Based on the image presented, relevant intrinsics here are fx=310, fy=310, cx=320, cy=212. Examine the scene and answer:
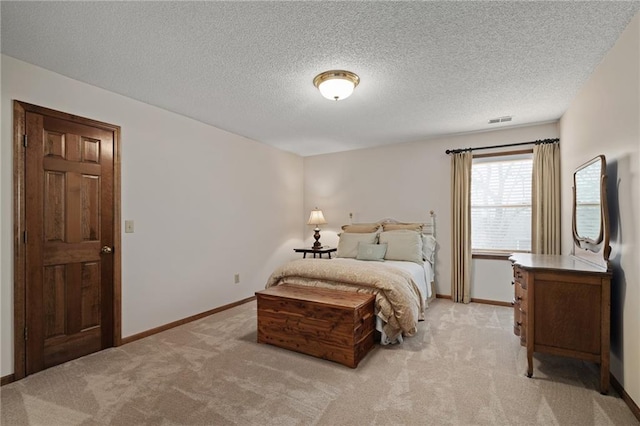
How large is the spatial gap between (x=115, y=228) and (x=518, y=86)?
13.3 ft

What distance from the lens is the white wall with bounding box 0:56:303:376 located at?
2.44 meters

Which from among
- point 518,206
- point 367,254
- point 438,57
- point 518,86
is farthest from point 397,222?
point 438,57

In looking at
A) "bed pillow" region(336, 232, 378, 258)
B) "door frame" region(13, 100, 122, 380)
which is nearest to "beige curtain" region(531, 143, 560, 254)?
"bed pillow" region(336, 232, 378, 258)

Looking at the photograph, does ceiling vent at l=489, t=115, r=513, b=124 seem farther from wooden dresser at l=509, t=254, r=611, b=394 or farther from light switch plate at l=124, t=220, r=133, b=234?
light switch plate at l=124, t=220, r=133, b=234

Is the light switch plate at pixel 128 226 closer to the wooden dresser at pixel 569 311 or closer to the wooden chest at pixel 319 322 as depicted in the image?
the wooden chest at pixel 319 322

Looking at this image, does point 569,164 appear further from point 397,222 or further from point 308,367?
point 308,367

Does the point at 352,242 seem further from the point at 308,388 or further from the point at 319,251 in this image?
the point at 308,388

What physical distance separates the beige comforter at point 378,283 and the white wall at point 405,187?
5.10ft

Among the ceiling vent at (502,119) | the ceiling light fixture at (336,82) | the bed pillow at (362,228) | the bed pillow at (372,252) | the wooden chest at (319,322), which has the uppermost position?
the ceiling vent at (502,119)

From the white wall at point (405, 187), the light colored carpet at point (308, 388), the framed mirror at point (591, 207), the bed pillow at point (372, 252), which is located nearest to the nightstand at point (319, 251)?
the white wall at point (405, 187)

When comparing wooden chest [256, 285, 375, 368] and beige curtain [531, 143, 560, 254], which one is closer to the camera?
wooden chest [256, 285, 375, 368]

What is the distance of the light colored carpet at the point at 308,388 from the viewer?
6.29 ft

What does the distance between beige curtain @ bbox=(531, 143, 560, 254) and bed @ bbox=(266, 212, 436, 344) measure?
129 cm

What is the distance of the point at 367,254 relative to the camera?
13.8ft
